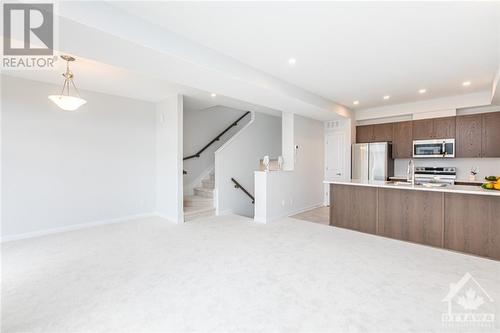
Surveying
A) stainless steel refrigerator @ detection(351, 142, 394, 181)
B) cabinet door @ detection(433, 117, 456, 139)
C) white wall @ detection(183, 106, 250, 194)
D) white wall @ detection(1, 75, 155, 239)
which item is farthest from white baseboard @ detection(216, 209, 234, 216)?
cabinet door @ detection(433, 117, 456, 139)

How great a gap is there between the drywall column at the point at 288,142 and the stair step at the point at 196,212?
2.09 meters

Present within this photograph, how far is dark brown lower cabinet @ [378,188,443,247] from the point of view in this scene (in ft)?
11.8

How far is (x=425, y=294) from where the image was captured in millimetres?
2270

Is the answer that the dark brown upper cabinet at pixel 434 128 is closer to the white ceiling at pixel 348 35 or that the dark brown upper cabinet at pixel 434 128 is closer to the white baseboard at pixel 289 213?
the white ceiling at pixel 348 35

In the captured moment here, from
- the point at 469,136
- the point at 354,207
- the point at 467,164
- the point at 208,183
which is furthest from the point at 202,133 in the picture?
the point at 467,164

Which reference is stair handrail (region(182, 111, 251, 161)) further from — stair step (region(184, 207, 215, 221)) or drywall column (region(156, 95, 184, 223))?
stair step (region(184, 207, 215, 221))

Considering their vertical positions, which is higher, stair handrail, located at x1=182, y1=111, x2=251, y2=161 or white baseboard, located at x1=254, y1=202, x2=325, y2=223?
stair handrail, located at x1=182, y1=111, x2=251, y2=161

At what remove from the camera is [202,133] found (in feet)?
22.3

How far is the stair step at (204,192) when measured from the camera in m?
5.82

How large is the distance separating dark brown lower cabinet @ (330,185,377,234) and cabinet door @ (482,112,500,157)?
2.69 meters

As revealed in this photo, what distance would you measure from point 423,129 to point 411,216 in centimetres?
274

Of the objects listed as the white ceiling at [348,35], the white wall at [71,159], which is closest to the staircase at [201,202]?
the white wall at [71,159]

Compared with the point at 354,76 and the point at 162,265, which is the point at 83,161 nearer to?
the point at 162,265

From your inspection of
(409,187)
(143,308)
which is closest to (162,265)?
(143,308)
